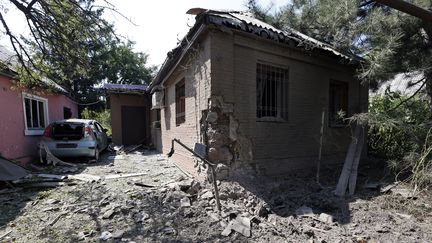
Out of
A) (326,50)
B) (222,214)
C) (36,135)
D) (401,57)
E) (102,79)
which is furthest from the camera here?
(102,79)

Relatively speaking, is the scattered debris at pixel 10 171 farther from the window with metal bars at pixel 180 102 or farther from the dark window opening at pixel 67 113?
the dark window opening at pixel 67 113

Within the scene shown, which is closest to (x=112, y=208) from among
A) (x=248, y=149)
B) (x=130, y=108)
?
(x=248, y=149)

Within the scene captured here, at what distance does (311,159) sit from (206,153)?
3175mm

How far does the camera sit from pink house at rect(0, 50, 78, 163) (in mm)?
7980

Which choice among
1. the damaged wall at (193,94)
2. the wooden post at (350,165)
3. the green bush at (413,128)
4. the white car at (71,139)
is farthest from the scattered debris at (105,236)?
the white car at (71,139)

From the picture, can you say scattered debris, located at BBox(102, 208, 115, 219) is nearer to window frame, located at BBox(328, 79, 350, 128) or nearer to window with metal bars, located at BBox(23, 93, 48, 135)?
window frame, located at BBox(328, 79, 350, 128)

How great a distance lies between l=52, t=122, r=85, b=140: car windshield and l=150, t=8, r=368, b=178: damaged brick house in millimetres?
3638

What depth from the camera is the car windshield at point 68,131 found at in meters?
9.17

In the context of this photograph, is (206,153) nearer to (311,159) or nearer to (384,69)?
(311,159)

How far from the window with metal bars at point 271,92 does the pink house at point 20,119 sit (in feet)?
22.7

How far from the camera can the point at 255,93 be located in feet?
19.4

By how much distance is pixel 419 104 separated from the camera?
6.02 meters

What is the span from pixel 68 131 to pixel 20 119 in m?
1.43

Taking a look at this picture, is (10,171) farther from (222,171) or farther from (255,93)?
(255,93)
